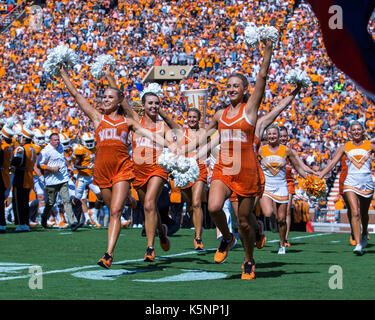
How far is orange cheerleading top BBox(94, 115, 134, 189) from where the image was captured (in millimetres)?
7828

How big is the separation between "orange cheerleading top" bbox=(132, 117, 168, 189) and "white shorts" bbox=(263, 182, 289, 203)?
8.10ft

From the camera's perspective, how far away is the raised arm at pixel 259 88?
665cm

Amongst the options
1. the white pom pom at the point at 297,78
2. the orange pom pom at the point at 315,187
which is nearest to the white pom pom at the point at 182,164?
the white pom pom at the point at 297,78

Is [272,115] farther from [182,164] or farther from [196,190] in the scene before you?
[196,190]

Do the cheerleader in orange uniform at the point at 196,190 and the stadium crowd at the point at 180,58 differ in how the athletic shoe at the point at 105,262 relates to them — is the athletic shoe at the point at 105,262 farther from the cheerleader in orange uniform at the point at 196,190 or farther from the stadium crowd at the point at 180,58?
the stadium crowd at the point at 180,58

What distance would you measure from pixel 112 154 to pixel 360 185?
4304mm

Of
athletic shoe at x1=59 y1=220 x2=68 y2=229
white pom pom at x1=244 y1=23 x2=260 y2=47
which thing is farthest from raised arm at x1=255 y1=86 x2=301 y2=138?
athletic shoe at x1=59 y1=220 x2=68 y2=229

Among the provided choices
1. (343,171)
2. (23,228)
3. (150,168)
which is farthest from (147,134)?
(23,228)

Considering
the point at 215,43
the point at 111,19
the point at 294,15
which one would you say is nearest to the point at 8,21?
the point at 111,19

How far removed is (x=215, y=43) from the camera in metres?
30.0

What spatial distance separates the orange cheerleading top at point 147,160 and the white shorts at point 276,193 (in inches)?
97.2

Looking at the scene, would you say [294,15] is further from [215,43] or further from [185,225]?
[185,225]

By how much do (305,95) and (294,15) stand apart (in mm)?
6008

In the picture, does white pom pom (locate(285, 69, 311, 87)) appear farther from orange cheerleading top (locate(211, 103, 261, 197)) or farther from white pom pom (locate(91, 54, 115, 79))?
white pom pom (locate(91, 54, 115, 79))
